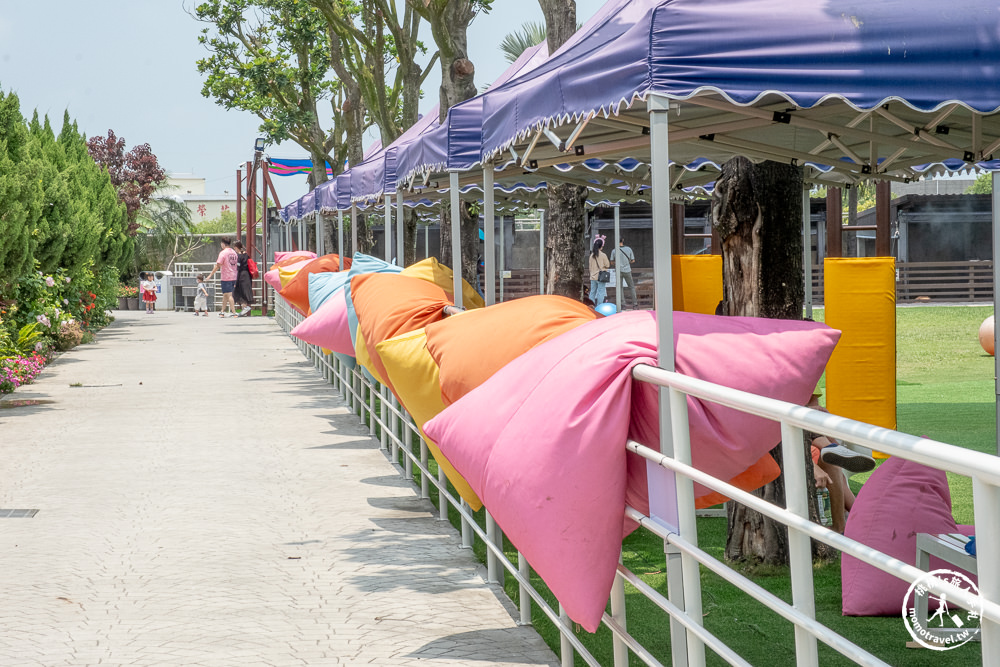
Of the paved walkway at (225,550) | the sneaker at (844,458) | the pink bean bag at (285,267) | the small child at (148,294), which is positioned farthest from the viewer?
the small child at (148,294)

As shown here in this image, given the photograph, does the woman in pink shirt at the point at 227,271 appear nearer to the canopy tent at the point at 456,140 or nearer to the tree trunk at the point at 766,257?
the canopy tent at the point at 456,140

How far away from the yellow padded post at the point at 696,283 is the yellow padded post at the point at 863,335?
2462 mm

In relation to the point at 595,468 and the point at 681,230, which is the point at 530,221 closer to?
the point at 681,230

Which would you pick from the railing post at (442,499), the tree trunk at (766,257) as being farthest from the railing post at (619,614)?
the railing post at (442,499)

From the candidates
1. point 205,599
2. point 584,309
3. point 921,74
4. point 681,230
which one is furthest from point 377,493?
point 681,230

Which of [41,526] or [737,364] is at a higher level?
[737,364]

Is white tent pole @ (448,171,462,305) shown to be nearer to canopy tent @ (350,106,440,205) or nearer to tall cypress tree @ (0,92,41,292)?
canopy tent @ (350,106,440,205)

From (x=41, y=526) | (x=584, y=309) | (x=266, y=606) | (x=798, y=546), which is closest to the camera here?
(x=798, y=546)

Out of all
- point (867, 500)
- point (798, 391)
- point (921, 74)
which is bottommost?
point (867, 500)

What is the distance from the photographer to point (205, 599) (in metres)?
5.46

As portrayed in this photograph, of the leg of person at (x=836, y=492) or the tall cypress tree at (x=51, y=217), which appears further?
the tall cypress tree at (x=51, y=217)

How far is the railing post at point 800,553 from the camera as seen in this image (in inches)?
99.0

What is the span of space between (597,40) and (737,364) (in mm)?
1877

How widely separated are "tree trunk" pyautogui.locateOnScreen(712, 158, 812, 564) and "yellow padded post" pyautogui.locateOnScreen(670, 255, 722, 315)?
3.94 metres
